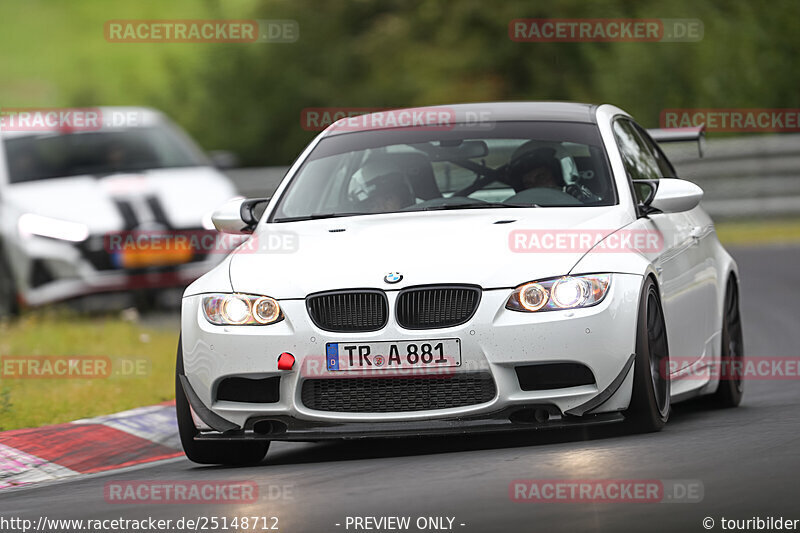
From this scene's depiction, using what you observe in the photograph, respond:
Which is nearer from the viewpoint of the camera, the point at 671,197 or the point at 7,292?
the point at 671,197

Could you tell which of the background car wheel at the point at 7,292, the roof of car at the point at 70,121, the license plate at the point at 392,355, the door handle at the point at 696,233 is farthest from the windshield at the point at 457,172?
the roof of car at the point at 70,121

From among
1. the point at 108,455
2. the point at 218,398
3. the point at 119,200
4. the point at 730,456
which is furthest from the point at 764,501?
the point at 119,200

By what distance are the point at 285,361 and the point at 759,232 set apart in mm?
14988

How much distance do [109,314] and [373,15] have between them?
1754 cm

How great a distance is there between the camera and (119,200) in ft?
50.2

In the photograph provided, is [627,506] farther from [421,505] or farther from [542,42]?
[542,42]

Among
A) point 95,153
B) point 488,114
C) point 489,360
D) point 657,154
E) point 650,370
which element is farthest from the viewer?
point 95,153

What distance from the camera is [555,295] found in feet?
22.7

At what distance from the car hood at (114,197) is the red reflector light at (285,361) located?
8.31 meters

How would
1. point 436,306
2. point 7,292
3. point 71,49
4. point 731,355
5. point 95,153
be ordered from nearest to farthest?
point 436,306, point 731,355, point 7,292, point 95,153, point 71,49

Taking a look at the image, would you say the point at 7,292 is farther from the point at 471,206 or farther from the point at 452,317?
the point at 452,317

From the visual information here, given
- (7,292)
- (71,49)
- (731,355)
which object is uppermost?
(731,355)

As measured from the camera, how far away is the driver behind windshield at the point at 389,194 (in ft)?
26.8

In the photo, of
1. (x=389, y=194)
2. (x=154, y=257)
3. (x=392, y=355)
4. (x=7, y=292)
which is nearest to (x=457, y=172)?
(x=389, y=194)
